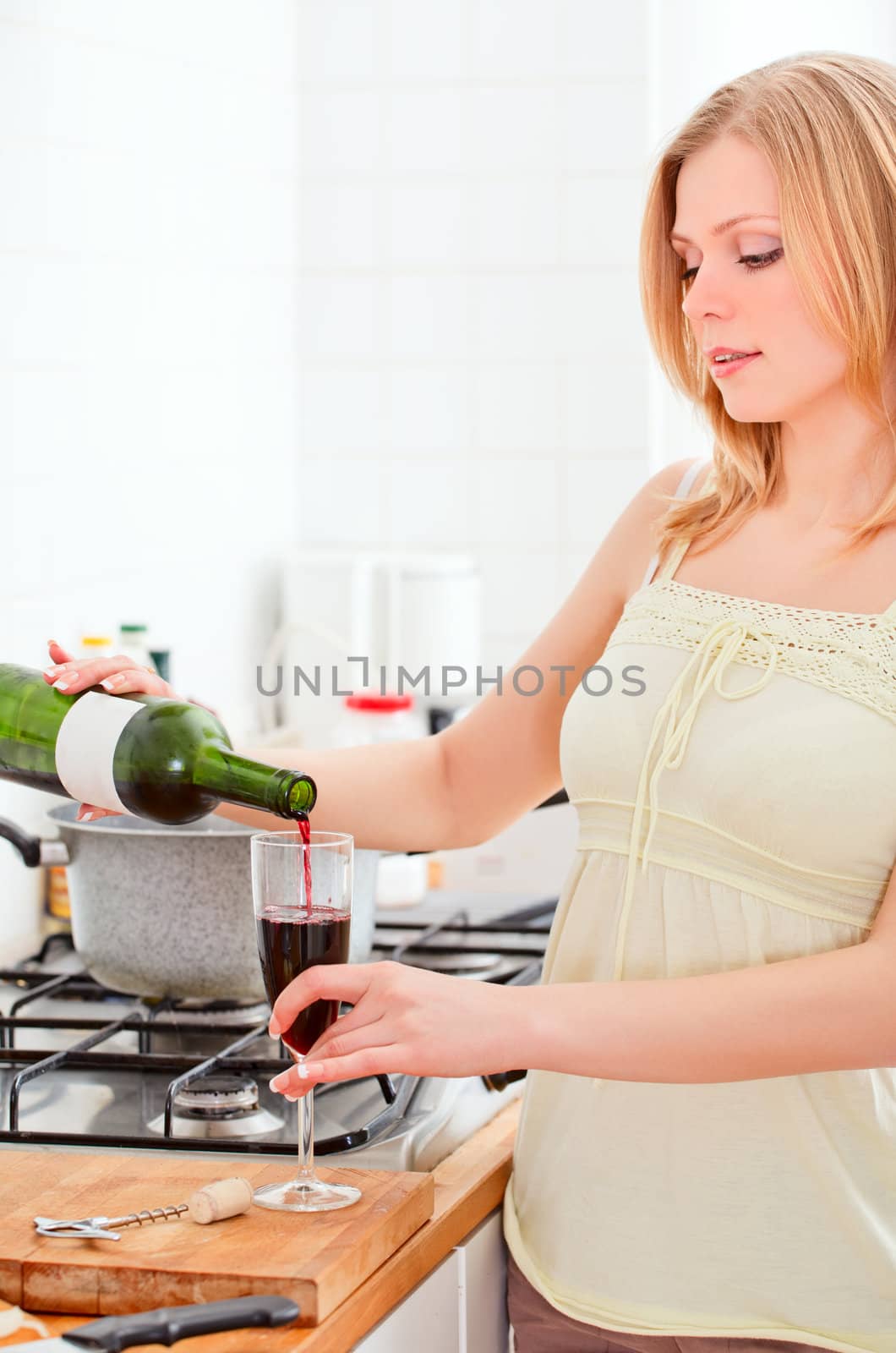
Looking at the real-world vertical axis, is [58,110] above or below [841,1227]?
above

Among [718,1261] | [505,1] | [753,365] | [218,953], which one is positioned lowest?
[718,1261]

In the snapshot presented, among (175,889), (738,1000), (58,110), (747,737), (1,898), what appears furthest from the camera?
(58,110)

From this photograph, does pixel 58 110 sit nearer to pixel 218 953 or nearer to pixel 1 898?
pixel 1 898

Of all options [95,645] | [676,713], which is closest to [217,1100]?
[676,713]

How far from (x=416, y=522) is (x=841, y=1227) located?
176cm

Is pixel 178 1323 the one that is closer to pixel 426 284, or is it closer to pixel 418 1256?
pixel 418 1256

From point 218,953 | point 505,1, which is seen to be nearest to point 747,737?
point 218,953

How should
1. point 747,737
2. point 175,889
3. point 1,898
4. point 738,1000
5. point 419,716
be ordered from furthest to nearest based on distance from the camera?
point 419,716 → point 1,898 → point 175,889 → point 747,737 → point 738,1000

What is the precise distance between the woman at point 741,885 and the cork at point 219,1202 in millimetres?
69

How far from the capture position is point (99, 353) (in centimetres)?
183

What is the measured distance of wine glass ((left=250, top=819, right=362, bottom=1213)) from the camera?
89 centimetres

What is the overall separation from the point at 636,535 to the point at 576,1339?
0.57 m

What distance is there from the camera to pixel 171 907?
1.25 metres

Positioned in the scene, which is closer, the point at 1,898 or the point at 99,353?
the point at 1,898
